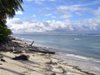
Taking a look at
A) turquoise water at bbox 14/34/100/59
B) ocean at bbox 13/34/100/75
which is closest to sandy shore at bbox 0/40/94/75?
ocean at bbox 13/34/100/75

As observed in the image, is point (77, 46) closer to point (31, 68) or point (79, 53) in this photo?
point (79, 53)

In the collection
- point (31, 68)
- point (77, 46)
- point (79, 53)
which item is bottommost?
point (79, 53)

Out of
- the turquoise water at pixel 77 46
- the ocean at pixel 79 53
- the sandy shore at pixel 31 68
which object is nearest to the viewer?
the sandy shore at pixel 31 68

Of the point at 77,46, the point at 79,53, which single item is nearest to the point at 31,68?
the point at 79,53

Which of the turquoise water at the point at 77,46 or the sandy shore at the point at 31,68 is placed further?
the turquoise water at the point at 77,46

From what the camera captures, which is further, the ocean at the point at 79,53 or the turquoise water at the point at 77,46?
the turquoise water at the point at 77,46

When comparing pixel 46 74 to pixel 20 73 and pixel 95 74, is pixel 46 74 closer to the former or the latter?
pixel 20 73

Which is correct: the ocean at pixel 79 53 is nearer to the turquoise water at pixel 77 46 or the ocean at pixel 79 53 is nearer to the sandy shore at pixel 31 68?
the turquoise water at pixel 77 46

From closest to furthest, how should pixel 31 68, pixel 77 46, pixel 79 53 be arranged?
pixel 31 68 < pixel 79 53 < pixel 77 46

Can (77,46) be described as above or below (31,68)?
below

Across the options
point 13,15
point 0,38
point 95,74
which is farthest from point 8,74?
point 13,15

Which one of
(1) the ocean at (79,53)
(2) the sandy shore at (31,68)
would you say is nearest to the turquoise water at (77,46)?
(1) the ocean at (79,53)

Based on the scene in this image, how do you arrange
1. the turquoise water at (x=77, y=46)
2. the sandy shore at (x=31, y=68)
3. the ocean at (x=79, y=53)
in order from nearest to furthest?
1. the sandy shore at (x=31, y=68)
2. the ocean at (x=79, y=53)
3. the turquoise water at (x=77, y=46)

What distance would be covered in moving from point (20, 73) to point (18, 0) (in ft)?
30.8
